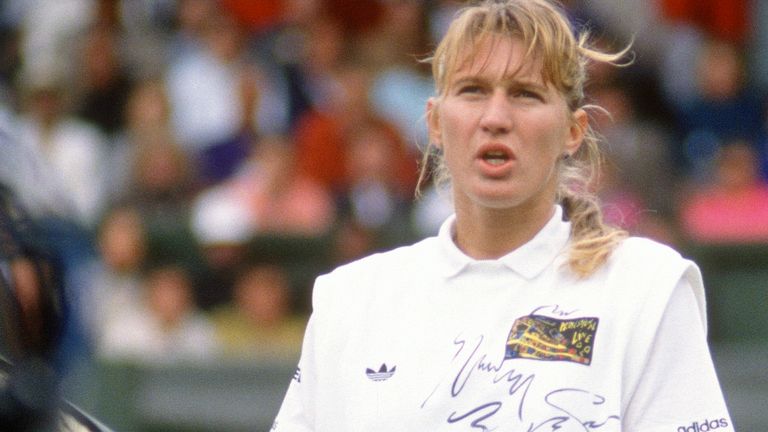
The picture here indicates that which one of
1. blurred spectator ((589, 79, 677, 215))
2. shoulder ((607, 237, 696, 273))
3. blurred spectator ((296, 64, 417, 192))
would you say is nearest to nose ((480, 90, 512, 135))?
shoulder ((607, 237, 696, 273))

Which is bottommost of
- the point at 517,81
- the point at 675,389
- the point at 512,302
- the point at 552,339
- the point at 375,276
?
the point at 675,389

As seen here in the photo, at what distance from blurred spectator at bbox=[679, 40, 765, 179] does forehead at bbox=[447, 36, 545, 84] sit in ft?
21.5

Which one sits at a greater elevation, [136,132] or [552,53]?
[136,132]

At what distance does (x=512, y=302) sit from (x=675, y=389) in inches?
14.6

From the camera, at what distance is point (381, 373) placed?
3479 mm

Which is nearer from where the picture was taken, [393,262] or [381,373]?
[381,373]

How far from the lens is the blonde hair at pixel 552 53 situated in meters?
3.44

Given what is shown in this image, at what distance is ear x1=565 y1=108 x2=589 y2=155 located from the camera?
11.7 ft

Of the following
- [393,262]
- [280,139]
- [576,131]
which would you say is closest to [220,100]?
[280,139]

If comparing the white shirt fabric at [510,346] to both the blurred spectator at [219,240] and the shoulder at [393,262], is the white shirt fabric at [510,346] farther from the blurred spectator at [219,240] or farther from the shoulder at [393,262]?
the blurred spectator at [219,240]

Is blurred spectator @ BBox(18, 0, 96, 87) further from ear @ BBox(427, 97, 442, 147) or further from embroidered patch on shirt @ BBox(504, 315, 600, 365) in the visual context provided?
embroidered patch on shirt @ BBox(504, 315, 600, 365)

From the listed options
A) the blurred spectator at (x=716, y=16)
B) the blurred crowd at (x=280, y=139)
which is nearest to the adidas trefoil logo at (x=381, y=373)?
the blurred crowd at (x=280, y=139)

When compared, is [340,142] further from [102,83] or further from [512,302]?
[512,302]
